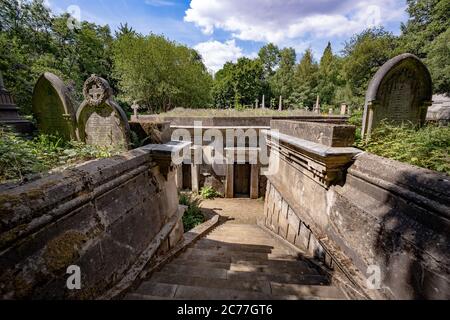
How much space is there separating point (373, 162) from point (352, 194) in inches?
18.5

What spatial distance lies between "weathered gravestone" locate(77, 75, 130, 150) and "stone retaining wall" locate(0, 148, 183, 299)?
1.28 m

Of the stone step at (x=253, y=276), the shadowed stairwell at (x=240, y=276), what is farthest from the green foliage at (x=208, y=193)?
the stone step at (x=253, y=276)

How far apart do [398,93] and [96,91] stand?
6.97m

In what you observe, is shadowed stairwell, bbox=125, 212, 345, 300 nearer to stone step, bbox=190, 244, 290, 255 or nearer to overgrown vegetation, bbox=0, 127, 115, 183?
stone step, bbox=190, 244, 290, 255

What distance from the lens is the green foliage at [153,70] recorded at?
2073 cm

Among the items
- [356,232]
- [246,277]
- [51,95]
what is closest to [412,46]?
[356,232]

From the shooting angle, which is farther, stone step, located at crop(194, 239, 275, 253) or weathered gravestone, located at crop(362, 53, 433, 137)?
weathered gravestone, located at crop(362, 53, 433, 137)

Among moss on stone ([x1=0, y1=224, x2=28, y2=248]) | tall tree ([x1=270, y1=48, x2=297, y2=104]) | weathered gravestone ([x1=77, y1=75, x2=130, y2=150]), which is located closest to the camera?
moss on stone ([x1=0, y1=224, x2=28, y2=248])

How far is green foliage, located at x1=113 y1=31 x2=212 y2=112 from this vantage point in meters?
20.7

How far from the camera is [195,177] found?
9586 millimetres

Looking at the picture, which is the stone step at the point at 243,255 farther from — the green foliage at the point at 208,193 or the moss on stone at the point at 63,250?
the green foliage at the point at 208,193

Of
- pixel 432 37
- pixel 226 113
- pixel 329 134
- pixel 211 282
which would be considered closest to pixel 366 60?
pixel 432 37

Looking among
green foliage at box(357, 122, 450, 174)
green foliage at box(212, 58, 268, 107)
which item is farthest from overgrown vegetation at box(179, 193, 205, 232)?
green foliage at box(212, 58, 268, 107)

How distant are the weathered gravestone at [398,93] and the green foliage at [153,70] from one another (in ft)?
66.1
